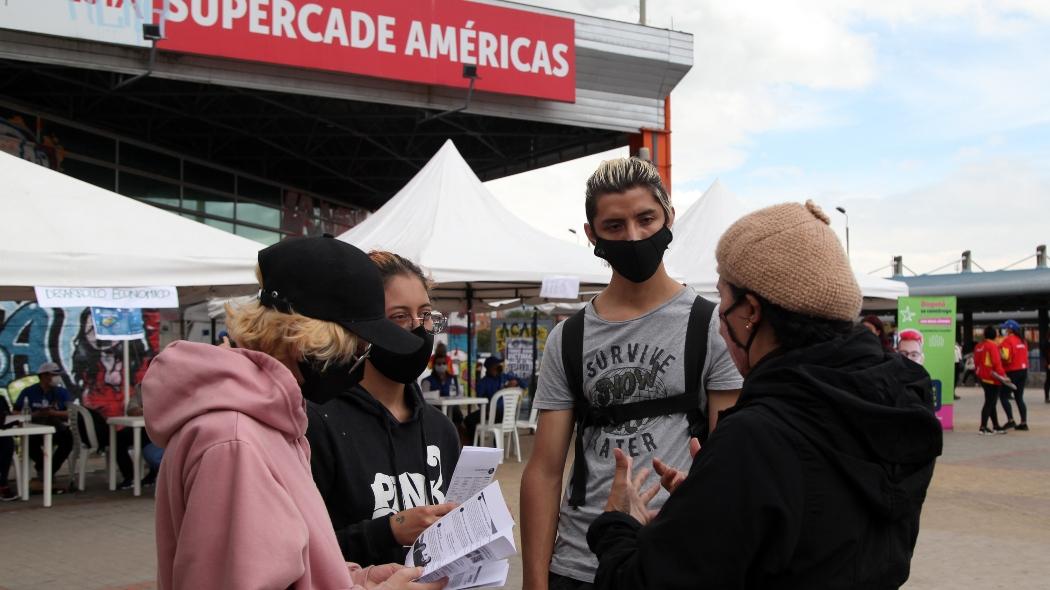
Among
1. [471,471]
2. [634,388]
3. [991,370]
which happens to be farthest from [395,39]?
[471,471]

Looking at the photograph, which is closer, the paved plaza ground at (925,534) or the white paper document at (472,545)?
the white paper document at (472,545)

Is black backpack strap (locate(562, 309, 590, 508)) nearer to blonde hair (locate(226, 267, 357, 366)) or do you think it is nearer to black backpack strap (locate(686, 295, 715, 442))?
black backpack strap (locate(686, 295, 715, 442))

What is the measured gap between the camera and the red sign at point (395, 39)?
15281mm

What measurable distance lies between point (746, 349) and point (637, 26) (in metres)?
18.5

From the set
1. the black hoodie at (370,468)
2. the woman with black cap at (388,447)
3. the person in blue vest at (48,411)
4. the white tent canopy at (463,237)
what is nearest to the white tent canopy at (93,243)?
the white tent canopy at (463,237)

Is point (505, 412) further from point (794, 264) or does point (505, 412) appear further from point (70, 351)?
point (794, 264)

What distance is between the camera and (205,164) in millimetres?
22000

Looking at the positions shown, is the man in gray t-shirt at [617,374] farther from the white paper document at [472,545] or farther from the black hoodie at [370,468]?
the white paper document at [472,545]

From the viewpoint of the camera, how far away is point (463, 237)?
34.3 ft

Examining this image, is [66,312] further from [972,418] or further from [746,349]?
[972,418]

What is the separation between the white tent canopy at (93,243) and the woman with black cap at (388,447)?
16.6 ft

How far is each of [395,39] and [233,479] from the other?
53.0 ft

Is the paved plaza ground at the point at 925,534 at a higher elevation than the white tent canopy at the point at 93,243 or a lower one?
lower

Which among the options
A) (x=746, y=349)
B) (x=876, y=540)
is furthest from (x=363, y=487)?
(x=876, y=540)
